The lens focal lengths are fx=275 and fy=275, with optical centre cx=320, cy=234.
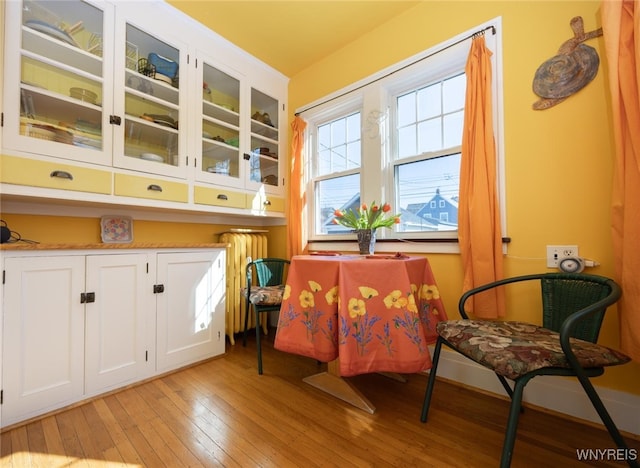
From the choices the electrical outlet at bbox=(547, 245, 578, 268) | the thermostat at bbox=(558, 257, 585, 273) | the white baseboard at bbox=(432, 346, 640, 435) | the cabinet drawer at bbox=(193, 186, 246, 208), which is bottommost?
the white baseboard at bbox=(432, 346, 640, 435)

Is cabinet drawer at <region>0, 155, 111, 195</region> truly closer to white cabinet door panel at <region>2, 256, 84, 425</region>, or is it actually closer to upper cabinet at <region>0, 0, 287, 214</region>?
upper cabinet at <region>0, 0, 287, 214</region>

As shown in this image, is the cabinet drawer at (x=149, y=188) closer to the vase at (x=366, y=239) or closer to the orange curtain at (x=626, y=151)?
the vase at (x=366, y=239)

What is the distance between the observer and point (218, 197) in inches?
93.0

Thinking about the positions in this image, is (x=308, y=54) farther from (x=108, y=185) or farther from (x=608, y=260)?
(x=608, y=260)

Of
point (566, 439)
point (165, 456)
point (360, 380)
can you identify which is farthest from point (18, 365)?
point (566, 439)

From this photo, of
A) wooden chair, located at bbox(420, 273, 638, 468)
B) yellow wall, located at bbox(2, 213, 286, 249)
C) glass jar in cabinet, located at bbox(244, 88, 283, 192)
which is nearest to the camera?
wooden chair, located at bbox(420, 273, 638, 468)

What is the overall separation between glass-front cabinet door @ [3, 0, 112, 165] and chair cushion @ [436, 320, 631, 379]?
7.48ft

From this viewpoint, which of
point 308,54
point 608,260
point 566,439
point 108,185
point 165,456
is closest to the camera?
point 165,456

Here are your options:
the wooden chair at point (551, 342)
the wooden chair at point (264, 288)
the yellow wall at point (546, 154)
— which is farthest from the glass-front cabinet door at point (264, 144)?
the wooden chair at point (551, 342)

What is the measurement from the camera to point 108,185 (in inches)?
69.6

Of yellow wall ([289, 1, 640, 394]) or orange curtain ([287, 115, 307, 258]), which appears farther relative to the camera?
orange curtain ([287, 115, 307, 258])

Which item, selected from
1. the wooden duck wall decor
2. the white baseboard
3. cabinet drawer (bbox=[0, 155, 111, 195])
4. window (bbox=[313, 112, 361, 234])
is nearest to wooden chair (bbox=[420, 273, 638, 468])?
the white baseboard

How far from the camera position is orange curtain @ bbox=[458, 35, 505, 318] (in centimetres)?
164

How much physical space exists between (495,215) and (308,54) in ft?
7.33
